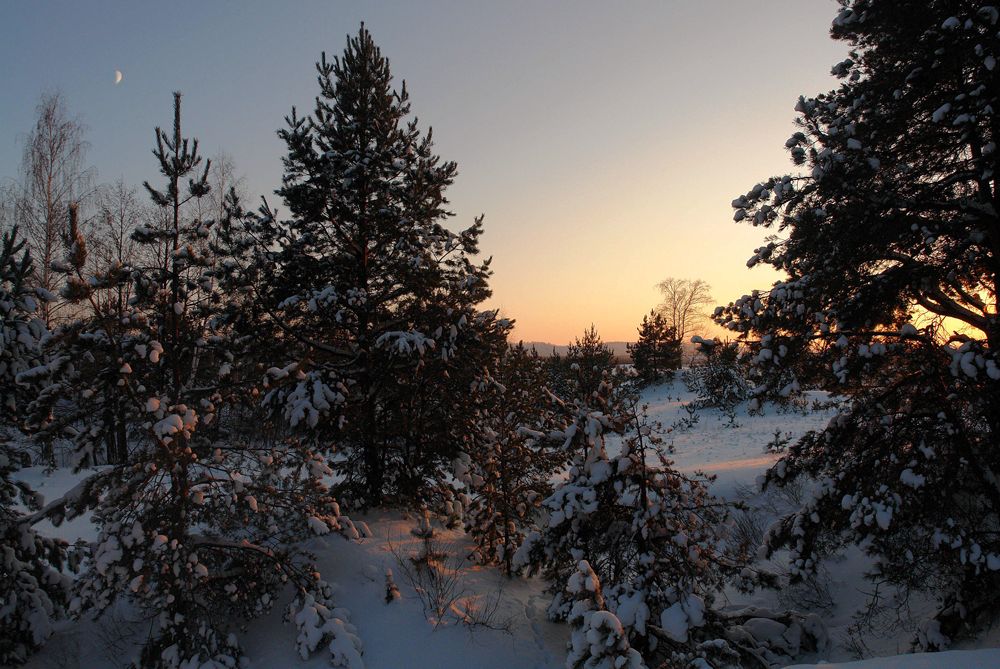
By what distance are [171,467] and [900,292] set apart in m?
9.08

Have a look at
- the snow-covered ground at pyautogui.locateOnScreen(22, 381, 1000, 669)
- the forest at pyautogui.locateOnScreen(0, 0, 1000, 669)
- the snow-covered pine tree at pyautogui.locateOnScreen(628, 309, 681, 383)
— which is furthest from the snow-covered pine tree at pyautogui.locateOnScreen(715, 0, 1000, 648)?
the snow-covered pine tree at pyautogui.locateOnScreen(628, 309, 681, 383)

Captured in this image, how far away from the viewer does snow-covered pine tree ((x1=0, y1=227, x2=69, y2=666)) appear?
5.45m

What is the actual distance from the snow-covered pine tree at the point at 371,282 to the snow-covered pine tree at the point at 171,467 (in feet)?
6.28

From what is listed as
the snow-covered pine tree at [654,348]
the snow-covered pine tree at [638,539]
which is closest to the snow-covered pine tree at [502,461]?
the snow-covered pine tree at [638,539]

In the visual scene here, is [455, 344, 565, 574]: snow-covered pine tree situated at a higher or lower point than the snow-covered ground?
higher

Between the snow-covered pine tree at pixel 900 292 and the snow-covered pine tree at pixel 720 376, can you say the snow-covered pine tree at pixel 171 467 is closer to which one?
the snow-covered pine tree at pixel 720 376

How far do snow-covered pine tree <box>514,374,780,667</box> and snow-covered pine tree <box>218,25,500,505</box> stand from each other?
291 cm

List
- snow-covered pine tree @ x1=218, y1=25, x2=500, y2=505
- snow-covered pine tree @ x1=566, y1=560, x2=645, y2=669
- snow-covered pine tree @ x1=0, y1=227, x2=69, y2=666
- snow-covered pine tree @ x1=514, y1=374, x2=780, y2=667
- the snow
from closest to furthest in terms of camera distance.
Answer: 1. the snow
2. snow-covered pine tree @ x1=566, y1=560, x2=645, y2=669
3. snow-covered pine tree @ x1=514, y1=374, x2=780, y2=667
4. snow-covered pine tree @ x1=0, y1=227, x2=69, y2=666
5. snow-covered pine tree @ x1=218, y1=25, x2=500, y2=505

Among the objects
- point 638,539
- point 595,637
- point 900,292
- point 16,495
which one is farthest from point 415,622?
point 900,292

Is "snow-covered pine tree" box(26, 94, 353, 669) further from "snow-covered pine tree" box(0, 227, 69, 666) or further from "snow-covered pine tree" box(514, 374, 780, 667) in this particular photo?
"snow-covered pine tree" box(514, 374, 780, 667)

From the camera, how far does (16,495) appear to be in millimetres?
5934

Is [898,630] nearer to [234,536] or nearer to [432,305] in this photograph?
[432,305]

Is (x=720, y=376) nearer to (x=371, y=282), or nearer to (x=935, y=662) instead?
(x=935, y=662)

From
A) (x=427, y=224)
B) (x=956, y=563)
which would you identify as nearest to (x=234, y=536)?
(x=427, y=224)
